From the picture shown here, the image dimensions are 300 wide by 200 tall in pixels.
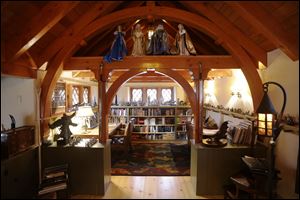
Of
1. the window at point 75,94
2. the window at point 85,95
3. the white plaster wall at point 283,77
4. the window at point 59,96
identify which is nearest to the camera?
the white plaster wall at point 283,77

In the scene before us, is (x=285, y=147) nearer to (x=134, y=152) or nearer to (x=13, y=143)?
(x=13, y=143)

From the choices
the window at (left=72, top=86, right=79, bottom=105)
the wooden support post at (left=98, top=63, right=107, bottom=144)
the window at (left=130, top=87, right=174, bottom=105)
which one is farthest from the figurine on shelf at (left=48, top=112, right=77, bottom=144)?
the window at (left=130, top=87, right=174, bottom=105)

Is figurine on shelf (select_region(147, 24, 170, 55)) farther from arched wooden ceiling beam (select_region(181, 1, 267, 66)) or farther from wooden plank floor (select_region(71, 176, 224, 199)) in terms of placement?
wooden plank floor (select_region(71, 176, 224, 199))

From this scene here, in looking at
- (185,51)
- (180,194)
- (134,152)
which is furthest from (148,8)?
(134,152)

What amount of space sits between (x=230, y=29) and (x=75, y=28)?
7.07ft

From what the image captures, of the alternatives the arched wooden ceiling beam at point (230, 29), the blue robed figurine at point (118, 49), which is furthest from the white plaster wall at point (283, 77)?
the blue robed figurine at point (118, 49)

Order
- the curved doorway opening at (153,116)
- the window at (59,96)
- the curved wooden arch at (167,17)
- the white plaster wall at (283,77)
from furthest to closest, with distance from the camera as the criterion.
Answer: the curved doorway opening at (153,116), the window at (59,96), the curved wooden arch at (167,17), the white plaster wall at (283,77)

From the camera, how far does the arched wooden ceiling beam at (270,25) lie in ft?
7.75

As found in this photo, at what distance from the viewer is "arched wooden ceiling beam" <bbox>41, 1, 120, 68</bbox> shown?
303 cm

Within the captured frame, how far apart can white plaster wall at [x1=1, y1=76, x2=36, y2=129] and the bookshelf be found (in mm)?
4267

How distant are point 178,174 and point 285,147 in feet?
6.79

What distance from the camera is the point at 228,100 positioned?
191 inches

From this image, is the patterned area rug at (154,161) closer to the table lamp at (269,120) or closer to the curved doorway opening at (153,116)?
the curved doorway opening at (153,116)

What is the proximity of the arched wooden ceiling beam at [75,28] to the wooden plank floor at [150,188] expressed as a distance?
6.94 ft
